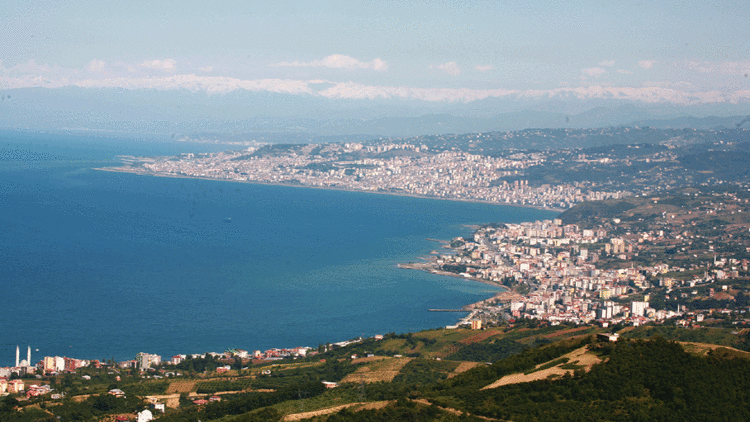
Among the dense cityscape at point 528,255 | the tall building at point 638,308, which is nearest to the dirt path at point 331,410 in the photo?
the dense cityscape at point 528,255

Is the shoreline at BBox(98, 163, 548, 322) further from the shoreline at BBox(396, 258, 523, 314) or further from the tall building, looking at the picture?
the tall building

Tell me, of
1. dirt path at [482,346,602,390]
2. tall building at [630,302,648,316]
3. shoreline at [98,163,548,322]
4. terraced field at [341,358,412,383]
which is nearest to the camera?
dirt path at [482,346,602,390]

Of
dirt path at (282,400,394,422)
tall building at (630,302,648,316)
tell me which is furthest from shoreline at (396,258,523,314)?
dirt path at (282,400,394,422)

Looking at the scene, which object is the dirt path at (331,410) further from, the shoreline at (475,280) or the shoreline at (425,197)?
the shoreline at (475,280)

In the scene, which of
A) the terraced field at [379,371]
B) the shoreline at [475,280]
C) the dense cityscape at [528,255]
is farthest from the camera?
the shoreline at [475,280]

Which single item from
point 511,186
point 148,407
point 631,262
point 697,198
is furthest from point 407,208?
point 148,407

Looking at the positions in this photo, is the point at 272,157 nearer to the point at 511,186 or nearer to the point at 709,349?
the point at 511,186

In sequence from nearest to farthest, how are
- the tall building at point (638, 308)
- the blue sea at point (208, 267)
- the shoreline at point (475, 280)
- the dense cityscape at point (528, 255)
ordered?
the dense cityscape at point (528, 255) < the blue sea at point (208, 267) < the tall building at point (638, 308) < the shoreline at point (475, 280)

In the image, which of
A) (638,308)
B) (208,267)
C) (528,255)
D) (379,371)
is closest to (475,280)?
(528,255)
